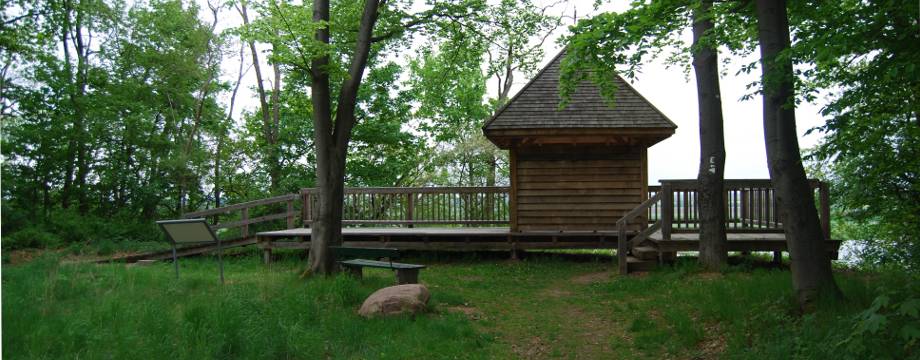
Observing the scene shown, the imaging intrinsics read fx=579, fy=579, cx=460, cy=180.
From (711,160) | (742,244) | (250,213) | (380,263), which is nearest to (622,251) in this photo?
(742,244)

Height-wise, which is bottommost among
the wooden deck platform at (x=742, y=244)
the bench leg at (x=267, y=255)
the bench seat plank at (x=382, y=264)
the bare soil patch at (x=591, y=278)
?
the bare soil patch at (x=591, y=278)

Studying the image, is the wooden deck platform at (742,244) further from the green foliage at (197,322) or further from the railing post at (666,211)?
the green foliage at (197,322)

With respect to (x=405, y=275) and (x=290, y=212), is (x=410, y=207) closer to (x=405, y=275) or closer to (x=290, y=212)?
(x=290, y=212)

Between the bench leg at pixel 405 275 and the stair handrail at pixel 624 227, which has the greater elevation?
the stair handrail at pixel 624 227

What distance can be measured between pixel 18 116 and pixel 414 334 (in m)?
17.3

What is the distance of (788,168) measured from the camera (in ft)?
21.3

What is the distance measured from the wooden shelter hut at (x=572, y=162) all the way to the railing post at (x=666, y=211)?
2.27m

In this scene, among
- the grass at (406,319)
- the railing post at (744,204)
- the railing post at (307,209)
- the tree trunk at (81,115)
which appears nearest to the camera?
the grass at (406,319)

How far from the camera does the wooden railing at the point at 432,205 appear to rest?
15.1 meters

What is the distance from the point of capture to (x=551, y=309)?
28.3ft

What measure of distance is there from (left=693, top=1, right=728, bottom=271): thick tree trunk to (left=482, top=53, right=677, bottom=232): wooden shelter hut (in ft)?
8.98

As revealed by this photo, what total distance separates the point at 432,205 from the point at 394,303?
8.22 metres

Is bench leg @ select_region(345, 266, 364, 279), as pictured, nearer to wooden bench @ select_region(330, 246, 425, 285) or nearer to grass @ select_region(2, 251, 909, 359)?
wooden bench @ select_region(330, 246, 425, 285)

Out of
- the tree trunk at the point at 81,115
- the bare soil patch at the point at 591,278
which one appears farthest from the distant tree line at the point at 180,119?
the bare soil patch at the point at 591,278
